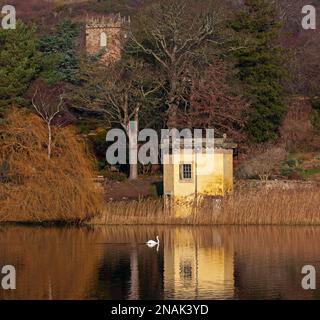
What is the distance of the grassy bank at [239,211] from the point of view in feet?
132

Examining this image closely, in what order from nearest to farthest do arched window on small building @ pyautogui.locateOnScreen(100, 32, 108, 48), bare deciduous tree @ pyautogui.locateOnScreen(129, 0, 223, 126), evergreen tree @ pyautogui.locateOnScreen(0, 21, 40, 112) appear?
bare deciduous tree @ pyautogui.locateOnScreen(129, 0, 223, 126)
evergreen tree @ pyautogui.locateOnScreen(0, 21, 40, 112)
arched window on small building @ pyautogui.locateOnScreen(100, 32, 108, 48)

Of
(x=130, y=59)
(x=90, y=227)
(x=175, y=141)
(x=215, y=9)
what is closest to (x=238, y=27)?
(x=215, y=9)

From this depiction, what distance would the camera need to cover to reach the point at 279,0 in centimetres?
8800

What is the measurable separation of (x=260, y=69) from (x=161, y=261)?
22.1 metres

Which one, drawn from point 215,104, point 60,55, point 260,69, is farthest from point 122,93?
point 60,55

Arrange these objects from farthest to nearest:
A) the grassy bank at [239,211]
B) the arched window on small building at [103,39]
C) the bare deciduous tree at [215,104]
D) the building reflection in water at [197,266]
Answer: the arched window on small building at [103,39]
the bare deciduous tree at [215,104]
the grassy bank at [239,211]
the building reflection in water at [197,266]

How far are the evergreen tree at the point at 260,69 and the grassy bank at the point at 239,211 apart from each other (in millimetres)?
11055

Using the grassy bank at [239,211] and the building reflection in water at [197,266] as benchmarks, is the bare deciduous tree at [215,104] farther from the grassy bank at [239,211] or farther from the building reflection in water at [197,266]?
the building reflection in water at [197,266]

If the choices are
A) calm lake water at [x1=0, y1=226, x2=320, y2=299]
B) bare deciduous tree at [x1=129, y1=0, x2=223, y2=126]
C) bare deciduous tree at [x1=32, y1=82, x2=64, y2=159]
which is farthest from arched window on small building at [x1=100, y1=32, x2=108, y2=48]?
calm lake water at [x1=0, y1=226, x2=320, y2=299]

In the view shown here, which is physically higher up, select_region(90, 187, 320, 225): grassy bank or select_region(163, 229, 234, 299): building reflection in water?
select_region(90, 187, 320, 225): grassy bank

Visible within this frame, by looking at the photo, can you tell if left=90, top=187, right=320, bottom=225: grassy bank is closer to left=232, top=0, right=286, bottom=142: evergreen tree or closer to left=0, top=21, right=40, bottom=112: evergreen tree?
left=232, top=0, right=286, bottom=142: evergreen tree

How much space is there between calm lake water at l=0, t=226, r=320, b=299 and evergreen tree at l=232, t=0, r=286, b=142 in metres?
13.4

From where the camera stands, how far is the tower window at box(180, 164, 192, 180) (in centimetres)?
4384

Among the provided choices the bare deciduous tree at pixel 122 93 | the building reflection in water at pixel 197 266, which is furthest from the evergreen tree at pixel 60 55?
the building reflection in water at pixel 197 266
